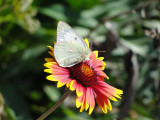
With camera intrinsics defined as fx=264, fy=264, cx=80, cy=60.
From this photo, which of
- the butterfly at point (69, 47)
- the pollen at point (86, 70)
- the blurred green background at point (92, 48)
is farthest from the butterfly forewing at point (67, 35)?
the blurred green background at point (92, 48)

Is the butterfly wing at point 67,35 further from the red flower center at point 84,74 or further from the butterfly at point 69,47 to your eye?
the red flower center at point 84,74

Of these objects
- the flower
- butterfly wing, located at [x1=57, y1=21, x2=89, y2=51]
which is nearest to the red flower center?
the flower

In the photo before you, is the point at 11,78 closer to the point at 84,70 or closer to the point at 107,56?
the point at 107,56

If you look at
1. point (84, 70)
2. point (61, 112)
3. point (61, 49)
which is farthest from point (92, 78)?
point (61, 112)

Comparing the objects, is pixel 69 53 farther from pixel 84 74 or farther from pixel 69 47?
pixel 84 74

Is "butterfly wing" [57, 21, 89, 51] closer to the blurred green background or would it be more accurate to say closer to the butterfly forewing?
the butterfly forewing

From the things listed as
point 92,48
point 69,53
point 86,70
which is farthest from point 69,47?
point 92,48
